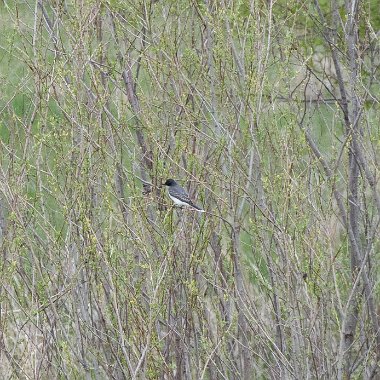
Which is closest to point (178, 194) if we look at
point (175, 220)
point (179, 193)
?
point (179, 193)

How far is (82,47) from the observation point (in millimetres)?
6020

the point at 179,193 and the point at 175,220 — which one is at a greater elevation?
the point at 179,193

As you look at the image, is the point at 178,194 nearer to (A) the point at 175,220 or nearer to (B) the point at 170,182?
(B) the point at 170,182

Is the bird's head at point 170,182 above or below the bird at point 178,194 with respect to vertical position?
above

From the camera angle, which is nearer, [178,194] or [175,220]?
[178,194]

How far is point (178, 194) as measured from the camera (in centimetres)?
632

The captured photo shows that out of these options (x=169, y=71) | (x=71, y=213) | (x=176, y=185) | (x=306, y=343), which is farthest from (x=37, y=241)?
(x=306, y=343)

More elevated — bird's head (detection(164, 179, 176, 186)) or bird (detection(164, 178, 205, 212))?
bird's head (detection(164, 179, 176, 186))

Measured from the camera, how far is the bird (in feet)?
20.6

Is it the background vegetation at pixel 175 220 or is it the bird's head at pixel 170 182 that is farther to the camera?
A: the bird's head at pixel 170 182

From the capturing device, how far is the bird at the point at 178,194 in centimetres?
629

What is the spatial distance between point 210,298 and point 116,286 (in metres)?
1.63

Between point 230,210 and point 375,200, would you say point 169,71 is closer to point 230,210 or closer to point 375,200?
point 230,210

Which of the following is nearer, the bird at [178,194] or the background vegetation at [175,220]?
the background vegetation at [175,220]
